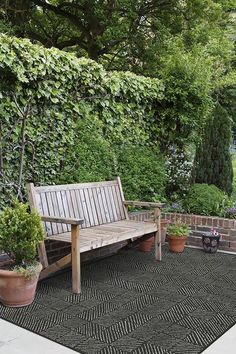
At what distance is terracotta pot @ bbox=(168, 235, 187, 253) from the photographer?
16.0 feet

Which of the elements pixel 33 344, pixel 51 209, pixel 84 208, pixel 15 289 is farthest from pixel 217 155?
pixel 33 344

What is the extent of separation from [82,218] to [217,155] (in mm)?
2581

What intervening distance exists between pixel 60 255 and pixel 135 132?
2.49 meters

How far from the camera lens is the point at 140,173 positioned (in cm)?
569

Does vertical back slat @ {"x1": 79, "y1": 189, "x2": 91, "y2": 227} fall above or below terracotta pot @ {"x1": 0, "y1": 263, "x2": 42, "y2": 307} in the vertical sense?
above

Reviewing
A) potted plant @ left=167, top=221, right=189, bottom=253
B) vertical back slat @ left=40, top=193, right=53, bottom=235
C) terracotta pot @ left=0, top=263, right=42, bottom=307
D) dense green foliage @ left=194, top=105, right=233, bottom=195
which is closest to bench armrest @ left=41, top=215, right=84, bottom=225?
vertical back slat @ left=40, top=193, right=53, bottom=235

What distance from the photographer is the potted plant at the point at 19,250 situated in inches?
121

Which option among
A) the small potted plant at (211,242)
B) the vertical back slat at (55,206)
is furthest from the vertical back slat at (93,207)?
Answer: the small potted plant at (211,242)

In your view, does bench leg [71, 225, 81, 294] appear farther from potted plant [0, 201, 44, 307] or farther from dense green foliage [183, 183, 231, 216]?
dense green foliage [183, 183, 231, 216]

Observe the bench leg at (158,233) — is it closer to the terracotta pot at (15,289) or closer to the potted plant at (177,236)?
the potted plant at (177,236)

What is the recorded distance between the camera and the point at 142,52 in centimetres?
1030

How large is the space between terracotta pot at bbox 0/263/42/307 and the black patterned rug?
6 cm

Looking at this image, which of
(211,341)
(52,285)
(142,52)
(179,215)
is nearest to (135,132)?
(179,215)

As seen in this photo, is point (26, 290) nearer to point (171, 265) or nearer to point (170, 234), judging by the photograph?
point (171, 265)
